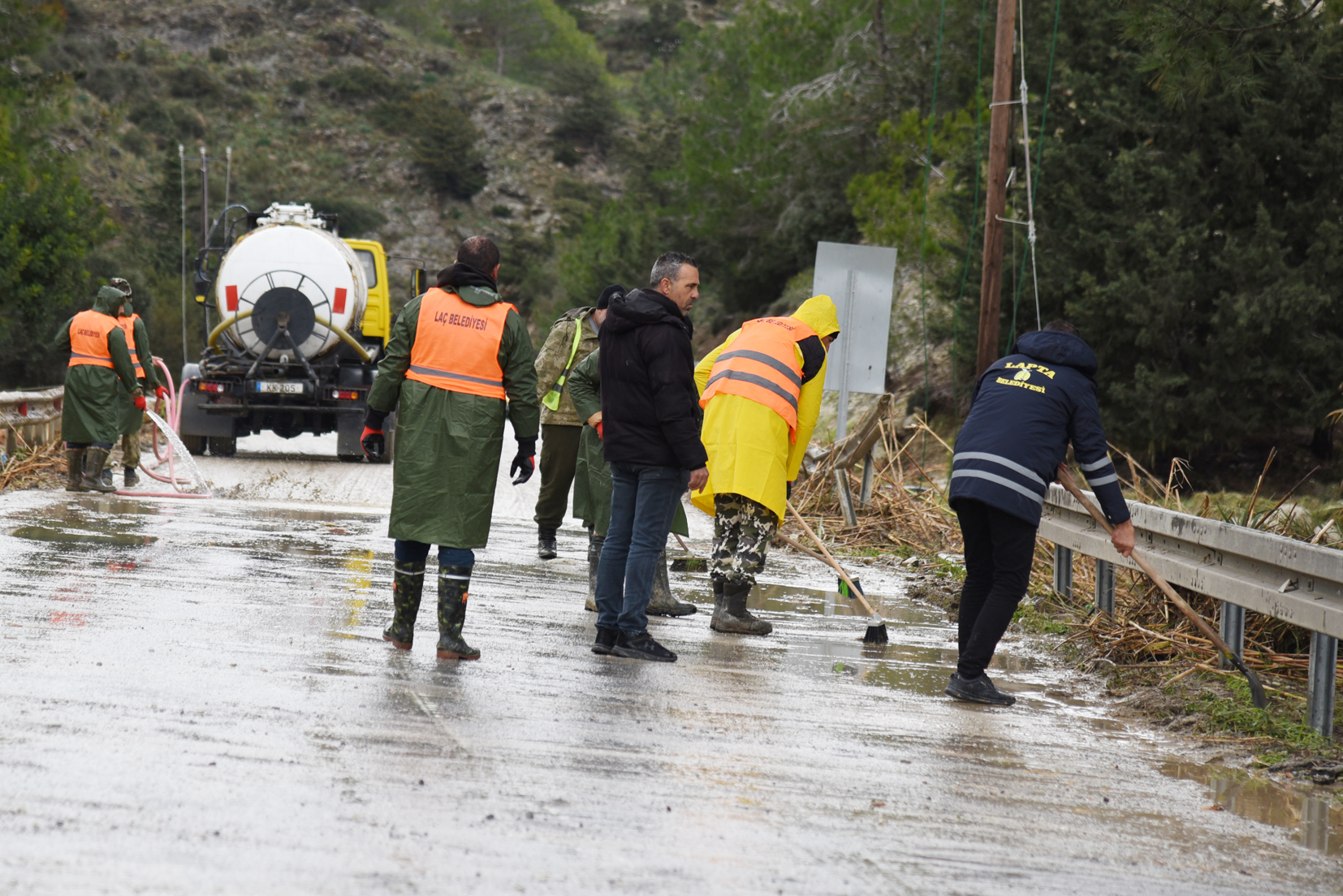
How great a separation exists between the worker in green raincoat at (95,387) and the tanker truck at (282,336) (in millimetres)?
4286

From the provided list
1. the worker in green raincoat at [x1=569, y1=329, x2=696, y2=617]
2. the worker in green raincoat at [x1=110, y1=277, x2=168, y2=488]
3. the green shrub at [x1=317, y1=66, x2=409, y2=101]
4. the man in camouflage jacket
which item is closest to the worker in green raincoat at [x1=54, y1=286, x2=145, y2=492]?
the worker in green raincoat at [x1=110, y1=277, x2=168, y2=488]

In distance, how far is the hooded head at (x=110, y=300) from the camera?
12758mm

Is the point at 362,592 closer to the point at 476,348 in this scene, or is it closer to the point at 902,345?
→ the point at 476,348

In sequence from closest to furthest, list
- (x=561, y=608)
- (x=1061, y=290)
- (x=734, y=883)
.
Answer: (x=734, y=883) → (x=561, y=608) → (x=1061, y=290)

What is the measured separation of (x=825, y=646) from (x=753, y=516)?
2.53ft

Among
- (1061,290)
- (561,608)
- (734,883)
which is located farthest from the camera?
(1061,290)

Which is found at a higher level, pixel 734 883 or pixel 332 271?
pixel 332 271

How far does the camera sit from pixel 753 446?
725 cm

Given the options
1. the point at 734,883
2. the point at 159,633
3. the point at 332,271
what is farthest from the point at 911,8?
the point at 734,883

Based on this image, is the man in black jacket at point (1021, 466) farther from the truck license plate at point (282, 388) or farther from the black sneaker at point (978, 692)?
the truck license plate at point (282, 388)

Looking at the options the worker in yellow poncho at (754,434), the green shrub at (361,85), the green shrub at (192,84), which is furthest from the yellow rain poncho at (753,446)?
the green shrub at (361,85)

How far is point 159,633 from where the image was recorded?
20.8 feet

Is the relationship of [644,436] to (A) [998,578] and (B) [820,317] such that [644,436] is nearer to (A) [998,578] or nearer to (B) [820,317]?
(B) [820,317]

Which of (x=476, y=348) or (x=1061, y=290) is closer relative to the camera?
(x=476, y=348)
